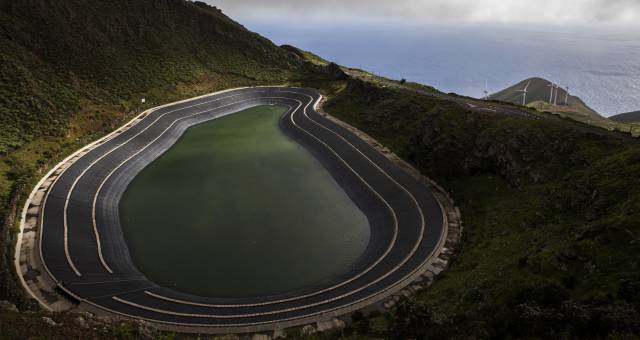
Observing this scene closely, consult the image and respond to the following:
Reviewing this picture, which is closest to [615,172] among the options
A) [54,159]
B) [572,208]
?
[572,208]

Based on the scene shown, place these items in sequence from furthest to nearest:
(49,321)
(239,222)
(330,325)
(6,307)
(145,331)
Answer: (239,222) < (330,325) < (6,307) < (145,331) < (49,321)

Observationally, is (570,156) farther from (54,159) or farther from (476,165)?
(54,159)

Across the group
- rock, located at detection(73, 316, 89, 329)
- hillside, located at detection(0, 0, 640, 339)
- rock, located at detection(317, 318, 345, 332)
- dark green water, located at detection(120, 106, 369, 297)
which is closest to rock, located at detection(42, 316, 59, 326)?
hillside, located at detection(0, 0, 640, 339)

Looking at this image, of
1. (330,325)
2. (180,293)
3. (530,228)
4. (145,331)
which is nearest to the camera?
(145,331)

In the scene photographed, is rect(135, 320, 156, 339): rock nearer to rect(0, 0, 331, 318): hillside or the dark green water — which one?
the dark green water

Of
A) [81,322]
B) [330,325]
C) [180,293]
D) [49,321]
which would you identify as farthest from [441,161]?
[49,321]

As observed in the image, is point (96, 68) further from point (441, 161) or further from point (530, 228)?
point (530, 228)
